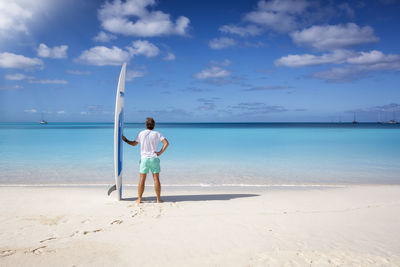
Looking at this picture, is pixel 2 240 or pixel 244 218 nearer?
pixel 2 240

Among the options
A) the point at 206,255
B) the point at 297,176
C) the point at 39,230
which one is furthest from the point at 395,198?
the point at 39,230

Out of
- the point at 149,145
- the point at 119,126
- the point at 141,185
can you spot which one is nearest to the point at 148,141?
the point at 149,145

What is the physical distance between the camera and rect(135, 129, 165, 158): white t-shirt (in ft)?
15.5

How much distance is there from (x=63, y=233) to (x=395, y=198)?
20.6 feet

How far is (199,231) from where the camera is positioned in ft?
11.6

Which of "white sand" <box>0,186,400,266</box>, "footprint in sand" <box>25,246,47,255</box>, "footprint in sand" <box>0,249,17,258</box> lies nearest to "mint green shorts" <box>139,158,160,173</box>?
"white sand" <box>0,186,400,266</box>

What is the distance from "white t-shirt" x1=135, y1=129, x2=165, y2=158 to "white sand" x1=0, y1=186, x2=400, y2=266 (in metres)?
0.96

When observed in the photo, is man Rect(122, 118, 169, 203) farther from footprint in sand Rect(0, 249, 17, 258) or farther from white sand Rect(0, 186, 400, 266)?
footprint in sand Rect(0, 249, 17, 258)

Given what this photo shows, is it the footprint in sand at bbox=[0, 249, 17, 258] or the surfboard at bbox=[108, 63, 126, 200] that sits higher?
the surfboard at bbox=[108, 63, 126, 200]

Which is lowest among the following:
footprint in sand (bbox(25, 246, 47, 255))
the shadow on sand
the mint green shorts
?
the shadow on sand

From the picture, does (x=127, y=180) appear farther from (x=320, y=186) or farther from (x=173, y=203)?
(x=320, y=186)

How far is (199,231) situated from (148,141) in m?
1.93

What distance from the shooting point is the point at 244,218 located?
4.07m

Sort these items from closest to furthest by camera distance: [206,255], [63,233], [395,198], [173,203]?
[206,255] → [63,233] → [173,203] → [395,198]
